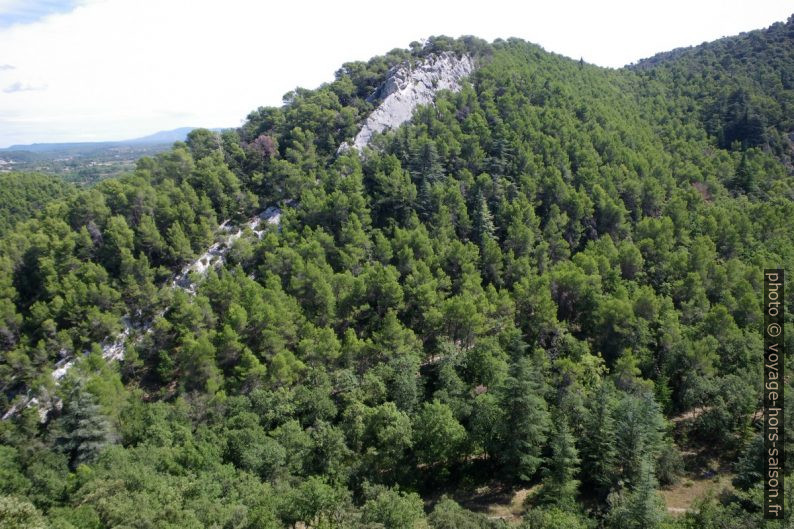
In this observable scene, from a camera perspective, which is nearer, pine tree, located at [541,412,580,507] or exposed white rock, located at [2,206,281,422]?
pine tree, located at [541,412,580,507]

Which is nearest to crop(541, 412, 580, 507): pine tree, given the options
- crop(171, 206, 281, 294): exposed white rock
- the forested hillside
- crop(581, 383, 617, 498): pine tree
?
crop(581, 383, 617, 498): pine tree

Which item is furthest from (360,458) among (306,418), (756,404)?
(756,404)

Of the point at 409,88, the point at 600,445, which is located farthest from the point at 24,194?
the point at 600,445

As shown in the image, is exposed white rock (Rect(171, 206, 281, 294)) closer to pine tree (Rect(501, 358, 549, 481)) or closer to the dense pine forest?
the dense pine forest

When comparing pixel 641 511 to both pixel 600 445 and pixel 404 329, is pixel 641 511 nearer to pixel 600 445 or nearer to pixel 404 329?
pixel 600 445

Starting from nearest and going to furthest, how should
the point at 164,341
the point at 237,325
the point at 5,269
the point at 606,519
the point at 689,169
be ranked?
the point at 606,519
the point at 237,325
the point at 164,341
the point at 5,269
the point at 689,169

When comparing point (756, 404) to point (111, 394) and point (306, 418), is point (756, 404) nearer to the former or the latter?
point (306, 418)

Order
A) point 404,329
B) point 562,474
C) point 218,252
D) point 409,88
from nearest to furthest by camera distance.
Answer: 1. point 562,474
2. point 404,329
3. point 218,252
4. point 409,88
